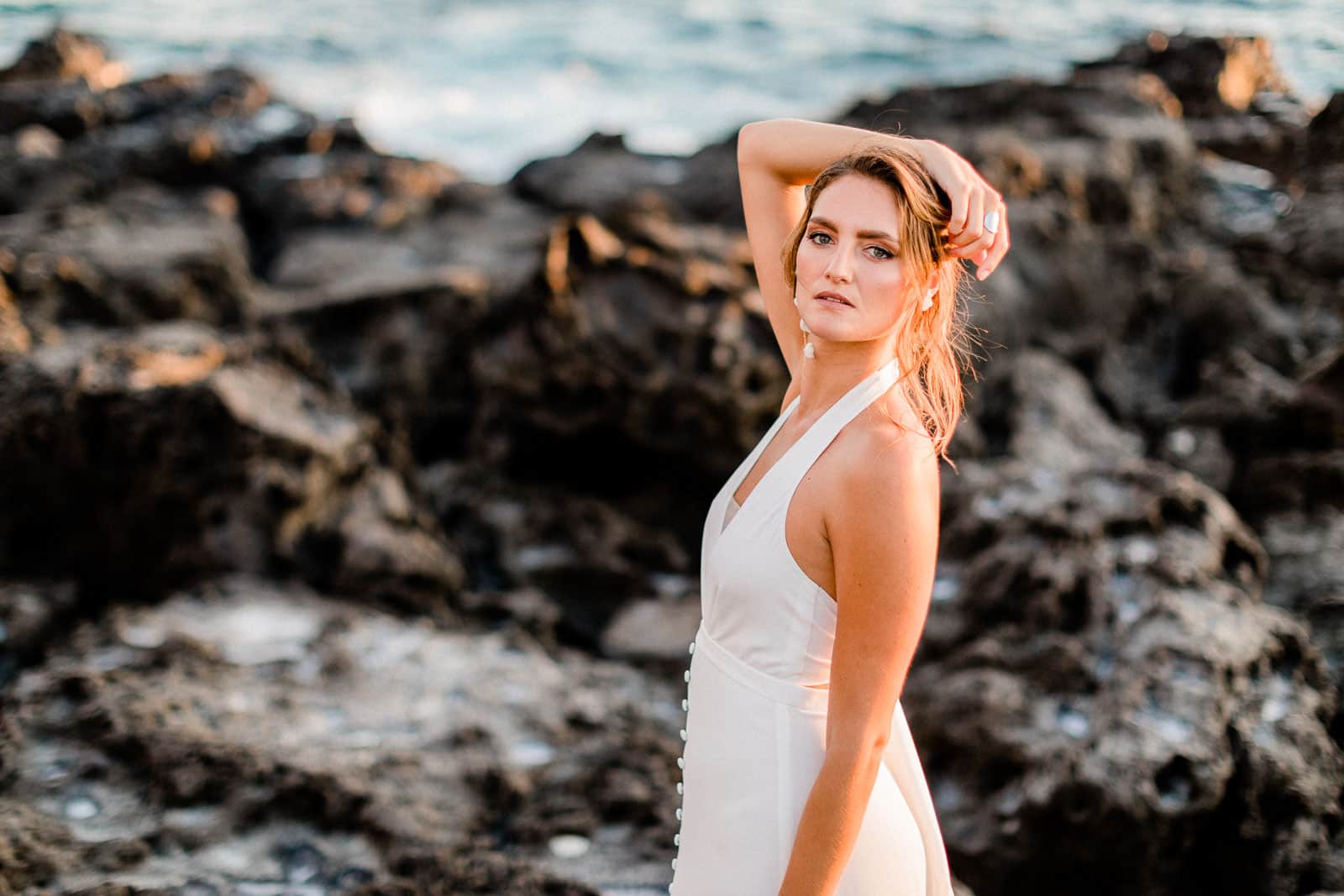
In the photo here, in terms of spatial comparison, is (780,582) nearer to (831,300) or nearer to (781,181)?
(831,300)

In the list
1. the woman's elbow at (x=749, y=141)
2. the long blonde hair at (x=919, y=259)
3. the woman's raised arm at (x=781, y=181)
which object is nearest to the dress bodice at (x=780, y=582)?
the long blonde hair at (x=919, y=259)

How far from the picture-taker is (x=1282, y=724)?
10.7 ft

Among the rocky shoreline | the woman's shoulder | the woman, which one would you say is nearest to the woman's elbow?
the woman

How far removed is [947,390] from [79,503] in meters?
3.52

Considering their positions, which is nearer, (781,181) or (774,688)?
(774,688)

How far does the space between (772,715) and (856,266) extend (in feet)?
2.36

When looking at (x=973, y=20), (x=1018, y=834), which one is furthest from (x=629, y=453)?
(x=973, y=20)

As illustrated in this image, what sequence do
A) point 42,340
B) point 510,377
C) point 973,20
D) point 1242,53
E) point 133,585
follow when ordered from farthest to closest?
point 973,20 < point 1242,53 < point 510,377 < point 42,340 < point 133,585

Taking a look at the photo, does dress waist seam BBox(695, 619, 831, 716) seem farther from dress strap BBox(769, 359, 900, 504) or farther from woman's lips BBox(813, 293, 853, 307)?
woman's lips BBox(813, 293, 853, 307)

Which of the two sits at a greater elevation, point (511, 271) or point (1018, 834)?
point (511, 271)

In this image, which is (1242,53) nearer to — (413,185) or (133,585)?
(413,185)

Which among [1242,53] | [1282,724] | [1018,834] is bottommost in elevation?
[1018,834]

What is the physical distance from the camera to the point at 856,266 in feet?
5.68

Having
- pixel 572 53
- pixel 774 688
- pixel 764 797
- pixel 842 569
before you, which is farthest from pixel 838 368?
pixel 572 53
